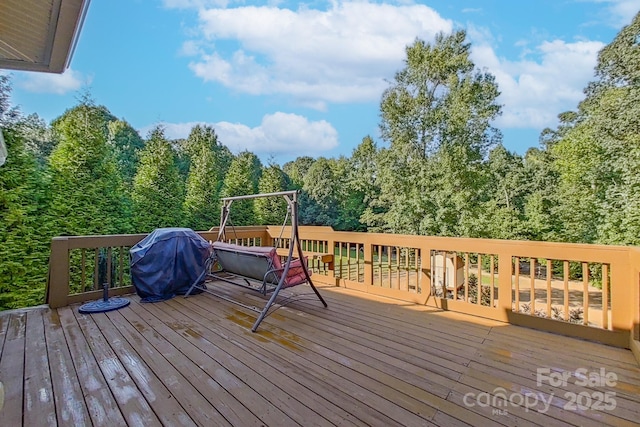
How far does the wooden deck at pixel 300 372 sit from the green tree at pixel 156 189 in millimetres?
6892

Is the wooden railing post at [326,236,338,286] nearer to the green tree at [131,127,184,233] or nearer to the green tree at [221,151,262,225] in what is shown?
the green tree at [131,127,184,233]

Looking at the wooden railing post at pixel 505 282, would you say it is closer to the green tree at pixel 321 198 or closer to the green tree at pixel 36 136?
the green tree at pixel 36 136

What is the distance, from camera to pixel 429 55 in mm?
13867

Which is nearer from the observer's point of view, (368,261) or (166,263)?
(166,263)

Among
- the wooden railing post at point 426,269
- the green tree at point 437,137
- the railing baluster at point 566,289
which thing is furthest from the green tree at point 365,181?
the railing baluster at point 566,289

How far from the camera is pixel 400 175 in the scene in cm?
1435

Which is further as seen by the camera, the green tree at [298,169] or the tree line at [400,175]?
the green tree at [298,169]

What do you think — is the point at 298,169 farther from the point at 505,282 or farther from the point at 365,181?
the point at 505,282

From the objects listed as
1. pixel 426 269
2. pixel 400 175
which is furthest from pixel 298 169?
pixel 426 269

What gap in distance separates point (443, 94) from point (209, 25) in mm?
10374

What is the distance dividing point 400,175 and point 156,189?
967 cm

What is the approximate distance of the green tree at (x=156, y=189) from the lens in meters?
10.0

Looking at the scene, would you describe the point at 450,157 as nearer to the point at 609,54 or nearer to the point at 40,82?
the point at 609,54

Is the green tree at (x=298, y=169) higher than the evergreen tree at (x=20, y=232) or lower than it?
higher
